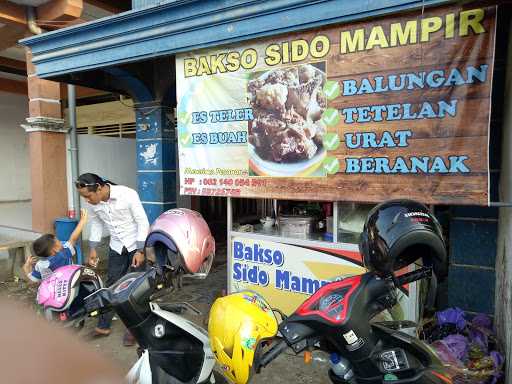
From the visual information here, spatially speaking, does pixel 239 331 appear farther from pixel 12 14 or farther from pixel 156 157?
pixel 12 14

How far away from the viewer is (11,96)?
1099cm

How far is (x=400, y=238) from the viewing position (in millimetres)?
1553

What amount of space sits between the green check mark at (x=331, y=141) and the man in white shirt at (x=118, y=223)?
1.92m

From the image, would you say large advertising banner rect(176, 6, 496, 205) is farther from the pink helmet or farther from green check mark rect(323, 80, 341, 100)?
the pink helmet

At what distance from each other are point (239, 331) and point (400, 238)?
2.65ft

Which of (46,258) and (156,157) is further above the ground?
(156,157)

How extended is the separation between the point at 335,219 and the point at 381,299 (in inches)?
70.7

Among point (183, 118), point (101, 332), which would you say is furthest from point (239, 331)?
point (183, 118)

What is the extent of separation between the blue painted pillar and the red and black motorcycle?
4025mm

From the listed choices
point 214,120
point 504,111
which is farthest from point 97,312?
point 504,111

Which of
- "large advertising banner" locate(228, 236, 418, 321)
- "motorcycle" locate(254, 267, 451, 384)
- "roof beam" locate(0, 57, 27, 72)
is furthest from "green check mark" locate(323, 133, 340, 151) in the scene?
"roof beam" locate(0, 57, 27, 72)

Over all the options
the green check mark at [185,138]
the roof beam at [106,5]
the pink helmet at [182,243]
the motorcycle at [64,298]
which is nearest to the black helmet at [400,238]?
the pink helmet at [182,243]

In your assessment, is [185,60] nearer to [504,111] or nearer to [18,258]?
[504,111]

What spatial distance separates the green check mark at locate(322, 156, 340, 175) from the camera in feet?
10.7
